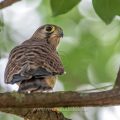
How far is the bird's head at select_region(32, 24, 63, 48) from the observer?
503 cm

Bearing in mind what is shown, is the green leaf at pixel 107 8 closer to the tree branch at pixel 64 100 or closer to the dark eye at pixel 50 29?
the tree branch at pixel 64 100

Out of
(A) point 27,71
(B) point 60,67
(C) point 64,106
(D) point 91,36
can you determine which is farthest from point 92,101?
(D) point 91,36

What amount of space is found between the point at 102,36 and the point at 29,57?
2.69 meters

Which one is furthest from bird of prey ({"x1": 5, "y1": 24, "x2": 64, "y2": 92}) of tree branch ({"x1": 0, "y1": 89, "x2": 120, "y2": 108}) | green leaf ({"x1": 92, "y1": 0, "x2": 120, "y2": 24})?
tree branch ({"x1": 0, "y1": 89, "x2": 120, "y2": 108})

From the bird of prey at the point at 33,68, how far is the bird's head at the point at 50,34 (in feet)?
1.98

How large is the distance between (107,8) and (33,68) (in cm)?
83

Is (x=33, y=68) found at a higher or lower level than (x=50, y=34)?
higher

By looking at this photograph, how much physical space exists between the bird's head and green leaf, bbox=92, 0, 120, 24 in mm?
2148

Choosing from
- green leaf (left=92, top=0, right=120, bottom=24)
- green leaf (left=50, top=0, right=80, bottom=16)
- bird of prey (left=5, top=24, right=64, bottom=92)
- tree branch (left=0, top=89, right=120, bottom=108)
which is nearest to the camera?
tree branch (left=0, top=89, right=120, bottom=108)

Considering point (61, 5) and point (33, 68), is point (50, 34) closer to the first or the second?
point (33, 68)

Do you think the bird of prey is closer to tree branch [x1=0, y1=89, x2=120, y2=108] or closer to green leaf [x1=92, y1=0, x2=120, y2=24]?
green leaf [x1=92, y1=0, x2=120, y2=24]

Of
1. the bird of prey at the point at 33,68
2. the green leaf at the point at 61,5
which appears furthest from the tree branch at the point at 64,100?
the green leaf at the point at 61,5

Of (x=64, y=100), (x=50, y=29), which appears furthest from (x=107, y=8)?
(x=50, y=29)

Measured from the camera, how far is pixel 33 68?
334 centimetres
